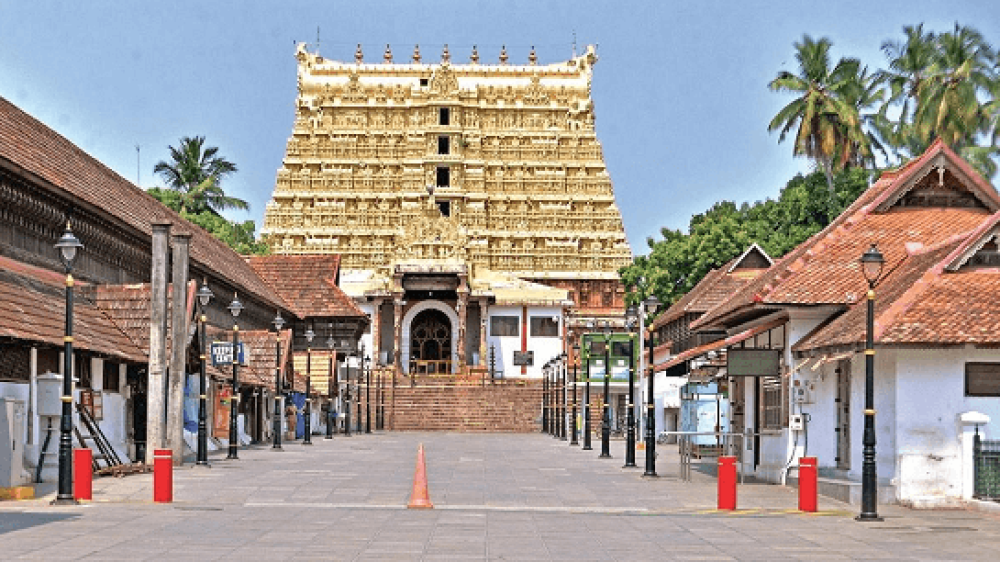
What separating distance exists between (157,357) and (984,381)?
55.4 feet

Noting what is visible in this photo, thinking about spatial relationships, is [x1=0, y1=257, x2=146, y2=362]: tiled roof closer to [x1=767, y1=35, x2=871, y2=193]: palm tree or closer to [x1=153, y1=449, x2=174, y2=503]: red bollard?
[x1=153, y1=449, x2=174, y2=503]: red bollard

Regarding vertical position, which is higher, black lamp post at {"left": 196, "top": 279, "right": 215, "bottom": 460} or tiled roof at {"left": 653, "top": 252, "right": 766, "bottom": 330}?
tiled roof at {"left": 653, "top": 252, "right": 766, "bottom": 330}

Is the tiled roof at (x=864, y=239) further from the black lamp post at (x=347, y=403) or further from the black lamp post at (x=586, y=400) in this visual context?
the black lamp post at (x=347, y=403)

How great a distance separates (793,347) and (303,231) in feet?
251

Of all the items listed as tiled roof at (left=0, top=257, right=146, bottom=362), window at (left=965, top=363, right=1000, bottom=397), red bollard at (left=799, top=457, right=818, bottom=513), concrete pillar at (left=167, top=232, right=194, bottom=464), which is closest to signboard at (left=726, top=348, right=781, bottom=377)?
window at (left=965, top=363, right=1000, bottom=397)

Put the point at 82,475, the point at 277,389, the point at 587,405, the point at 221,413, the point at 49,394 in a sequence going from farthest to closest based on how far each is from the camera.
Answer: the point at 277,389, the point at 587,405, the point at 221,413, the point at 49,394, the point at 82,475

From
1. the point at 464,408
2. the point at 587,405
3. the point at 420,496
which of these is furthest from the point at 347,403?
the point at 420,496

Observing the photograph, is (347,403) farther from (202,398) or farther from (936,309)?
(936,309)

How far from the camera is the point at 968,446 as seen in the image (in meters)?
24.5

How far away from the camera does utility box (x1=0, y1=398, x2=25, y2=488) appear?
24.3 m

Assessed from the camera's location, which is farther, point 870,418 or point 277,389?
point 277,389

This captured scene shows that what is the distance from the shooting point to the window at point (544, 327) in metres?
95.1

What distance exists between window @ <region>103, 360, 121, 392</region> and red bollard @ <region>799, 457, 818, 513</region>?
52.5 feet

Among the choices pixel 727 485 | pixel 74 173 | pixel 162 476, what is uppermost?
pixel 74 173
